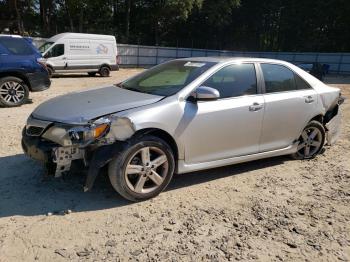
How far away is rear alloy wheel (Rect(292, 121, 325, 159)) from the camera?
18.4ft

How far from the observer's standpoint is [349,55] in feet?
109

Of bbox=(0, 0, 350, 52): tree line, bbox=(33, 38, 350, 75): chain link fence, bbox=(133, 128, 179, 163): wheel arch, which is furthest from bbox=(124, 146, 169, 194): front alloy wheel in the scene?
bbox=(0, 0, 350, 52): tree line

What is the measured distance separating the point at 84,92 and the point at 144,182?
1.63 m

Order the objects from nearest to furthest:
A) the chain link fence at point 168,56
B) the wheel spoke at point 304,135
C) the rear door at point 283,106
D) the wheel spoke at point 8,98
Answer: the rear door at point 283,106, the wheel spoke at point 304,135, the wheel spoke at point 8,98, the chain link fence at point 168,56

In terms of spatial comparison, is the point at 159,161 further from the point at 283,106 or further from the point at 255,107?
the point at 283,106

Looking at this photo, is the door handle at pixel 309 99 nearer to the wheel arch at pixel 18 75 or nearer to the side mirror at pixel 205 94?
the side mirror at pixel 205 94

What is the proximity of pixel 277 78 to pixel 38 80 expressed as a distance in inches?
247

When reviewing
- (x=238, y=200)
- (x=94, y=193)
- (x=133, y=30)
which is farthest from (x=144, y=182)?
(x=133, y=30)

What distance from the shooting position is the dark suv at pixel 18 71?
28.9 ft

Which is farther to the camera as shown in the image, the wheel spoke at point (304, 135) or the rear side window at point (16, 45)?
the rear side window at point (16, 45)

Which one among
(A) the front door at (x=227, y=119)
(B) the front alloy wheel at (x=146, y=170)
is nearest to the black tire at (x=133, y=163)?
(B) the front alloy wheel at (x=146, y=170)

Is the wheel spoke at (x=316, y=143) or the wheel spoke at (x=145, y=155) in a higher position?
the wheel spoke at (x=145, y=155)

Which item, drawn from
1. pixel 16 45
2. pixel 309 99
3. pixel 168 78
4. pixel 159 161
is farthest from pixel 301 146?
pixel 16 45

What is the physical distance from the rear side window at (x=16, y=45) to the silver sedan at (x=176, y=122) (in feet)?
16.5
